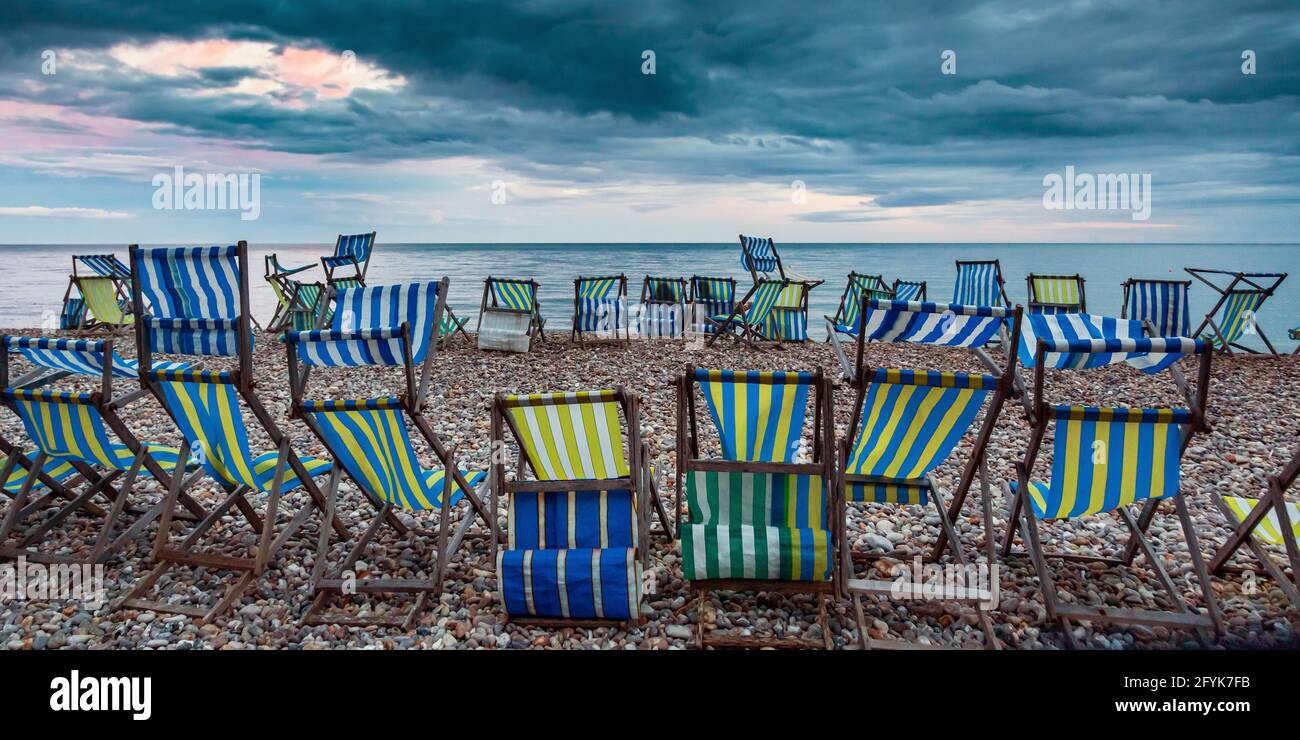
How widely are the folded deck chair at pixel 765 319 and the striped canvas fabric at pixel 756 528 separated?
268 inches

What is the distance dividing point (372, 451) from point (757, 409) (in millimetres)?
1700

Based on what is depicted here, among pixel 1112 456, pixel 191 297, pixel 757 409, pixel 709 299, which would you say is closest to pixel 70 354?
pixel 191 297

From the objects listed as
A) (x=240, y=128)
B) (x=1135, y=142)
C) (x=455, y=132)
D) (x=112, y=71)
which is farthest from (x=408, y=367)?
(x=455, y=132)

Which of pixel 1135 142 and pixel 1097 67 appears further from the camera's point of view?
pixel 1135 142

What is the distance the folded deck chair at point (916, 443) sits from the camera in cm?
270

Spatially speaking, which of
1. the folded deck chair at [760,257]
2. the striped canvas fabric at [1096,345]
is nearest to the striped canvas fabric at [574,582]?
the striped canvas fabric at [1096,345]

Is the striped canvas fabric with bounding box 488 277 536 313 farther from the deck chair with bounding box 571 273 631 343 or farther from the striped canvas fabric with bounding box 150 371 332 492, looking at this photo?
the striped canvas fabric with bounding box 150 371 332 492

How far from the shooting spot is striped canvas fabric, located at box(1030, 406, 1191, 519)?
99.6 inches

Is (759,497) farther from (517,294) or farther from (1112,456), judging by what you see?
(517,294)

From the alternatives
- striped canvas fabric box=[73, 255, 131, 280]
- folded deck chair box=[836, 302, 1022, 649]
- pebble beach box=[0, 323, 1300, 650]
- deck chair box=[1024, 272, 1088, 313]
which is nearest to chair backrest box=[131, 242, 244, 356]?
pebble beach box=[0, 323, 1300, 650]

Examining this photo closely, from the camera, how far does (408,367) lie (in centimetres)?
272

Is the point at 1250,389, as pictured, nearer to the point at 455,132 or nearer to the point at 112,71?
the point at 112,71

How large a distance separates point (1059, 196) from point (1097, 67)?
13395 millimetres

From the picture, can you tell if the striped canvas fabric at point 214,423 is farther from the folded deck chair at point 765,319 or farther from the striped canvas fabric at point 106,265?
the striped canvas fabric at point 106,265
